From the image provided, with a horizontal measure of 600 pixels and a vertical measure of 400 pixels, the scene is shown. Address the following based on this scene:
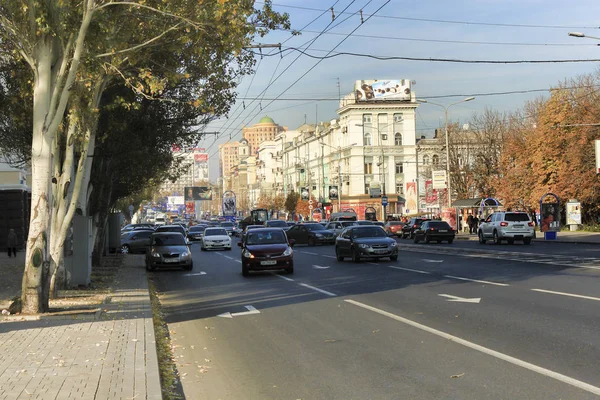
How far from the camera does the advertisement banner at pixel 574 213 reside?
49812mm

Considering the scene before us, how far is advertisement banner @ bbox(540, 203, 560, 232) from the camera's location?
4544 cm

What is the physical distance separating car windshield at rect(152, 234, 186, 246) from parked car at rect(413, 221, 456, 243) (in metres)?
21.6

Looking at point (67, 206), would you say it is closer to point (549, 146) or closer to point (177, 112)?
point (177, 112)

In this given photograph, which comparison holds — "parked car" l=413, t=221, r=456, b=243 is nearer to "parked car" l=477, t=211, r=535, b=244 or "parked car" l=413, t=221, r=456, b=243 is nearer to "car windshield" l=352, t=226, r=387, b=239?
"parked car" l=477, t=211, r=535, b=244

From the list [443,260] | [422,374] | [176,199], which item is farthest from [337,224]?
[176,199]

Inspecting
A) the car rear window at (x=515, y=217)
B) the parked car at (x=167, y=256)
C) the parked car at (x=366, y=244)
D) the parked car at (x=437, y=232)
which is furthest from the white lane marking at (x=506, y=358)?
the parked car at (x=437, y=232)

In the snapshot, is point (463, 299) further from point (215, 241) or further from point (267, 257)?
point (215, 241)

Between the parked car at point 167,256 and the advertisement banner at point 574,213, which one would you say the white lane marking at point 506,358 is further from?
the advertisement banner at point 574,213

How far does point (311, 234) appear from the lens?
1980 inches

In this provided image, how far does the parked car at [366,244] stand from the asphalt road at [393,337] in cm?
721

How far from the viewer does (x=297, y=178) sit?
136500 millimetres

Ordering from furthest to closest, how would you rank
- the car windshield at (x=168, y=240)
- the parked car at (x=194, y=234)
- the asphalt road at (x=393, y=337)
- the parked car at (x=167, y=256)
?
the parked car at (x=194, y=234)
the car windshield at (x=168, y=240)
the parked car at (x=167, y=256)
the asphalt road at (x=393, y=337)

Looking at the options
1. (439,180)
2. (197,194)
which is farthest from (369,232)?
(197,194)

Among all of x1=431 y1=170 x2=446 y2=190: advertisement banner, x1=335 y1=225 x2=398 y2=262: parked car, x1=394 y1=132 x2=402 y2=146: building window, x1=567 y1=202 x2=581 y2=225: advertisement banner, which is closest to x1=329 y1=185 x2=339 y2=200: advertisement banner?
x1=394 y1=132 x2=402 y2=146: building window
